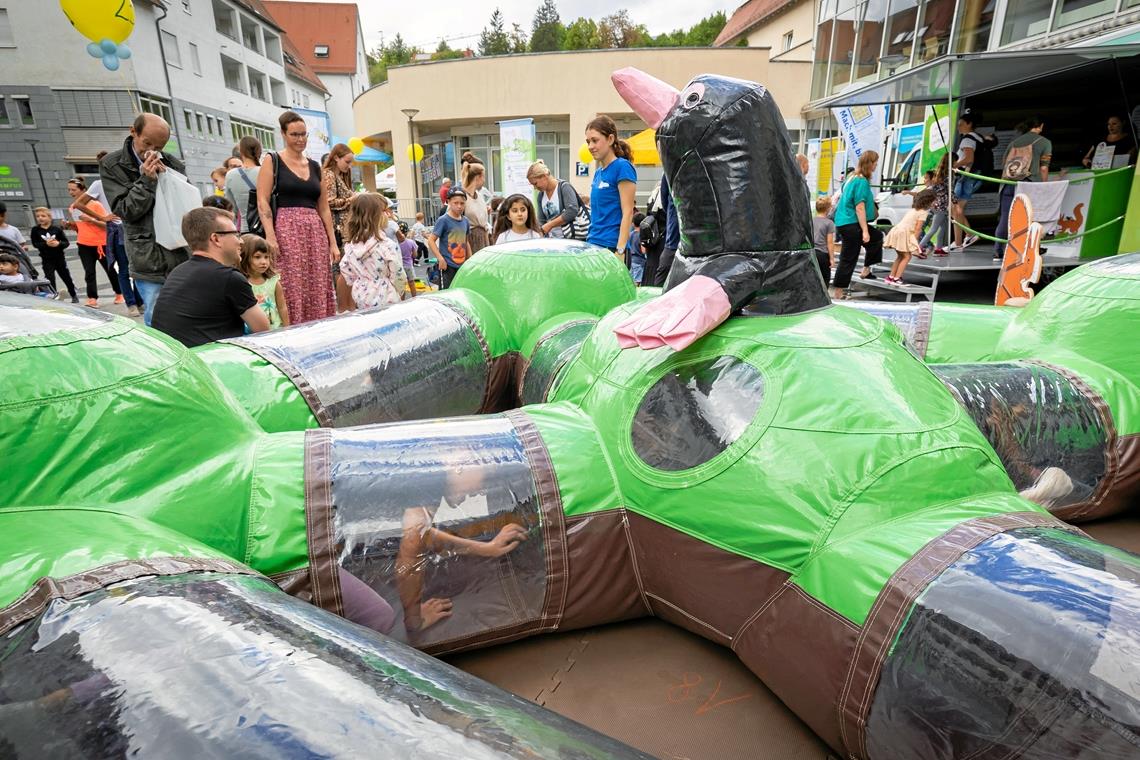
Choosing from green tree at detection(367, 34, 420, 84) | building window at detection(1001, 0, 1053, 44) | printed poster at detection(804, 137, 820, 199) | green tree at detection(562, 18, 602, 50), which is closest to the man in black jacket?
building window at detection(1001, 0, 1053, 44)

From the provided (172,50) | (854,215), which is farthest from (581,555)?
(172,50)

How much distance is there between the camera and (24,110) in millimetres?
21062

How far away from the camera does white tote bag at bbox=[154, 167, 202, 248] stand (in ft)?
12.7

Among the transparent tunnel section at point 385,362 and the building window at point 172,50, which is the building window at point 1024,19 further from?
the building window at point 172,50

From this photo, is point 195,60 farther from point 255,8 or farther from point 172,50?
point 255,8

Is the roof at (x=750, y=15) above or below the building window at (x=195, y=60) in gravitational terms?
above

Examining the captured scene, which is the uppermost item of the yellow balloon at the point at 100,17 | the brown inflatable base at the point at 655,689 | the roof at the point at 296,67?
the roof at the point at 296,67

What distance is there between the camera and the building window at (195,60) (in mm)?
25859

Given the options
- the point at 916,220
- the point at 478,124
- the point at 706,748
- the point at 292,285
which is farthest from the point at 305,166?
the point at 478,124

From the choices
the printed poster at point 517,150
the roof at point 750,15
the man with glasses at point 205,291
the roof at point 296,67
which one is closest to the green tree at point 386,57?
the roof at point 296,67

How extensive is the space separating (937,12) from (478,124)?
15.2 metres

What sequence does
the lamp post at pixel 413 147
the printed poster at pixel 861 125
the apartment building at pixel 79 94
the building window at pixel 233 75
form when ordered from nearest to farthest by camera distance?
the printed poster at pixel 861 125
the apartment building at pixel 79 94
the lamp post at pixel 413 147
the building window at pixel 233 75

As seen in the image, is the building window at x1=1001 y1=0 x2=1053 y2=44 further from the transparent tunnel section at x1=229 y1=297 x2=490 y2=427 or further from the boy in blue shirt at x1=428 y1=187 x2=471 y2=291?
the transparent tunnel section at x1=229 y1=297 x2=490 y2=427

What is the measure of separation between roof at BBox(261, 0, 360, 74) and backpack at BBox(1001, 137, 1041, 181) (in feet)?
166
